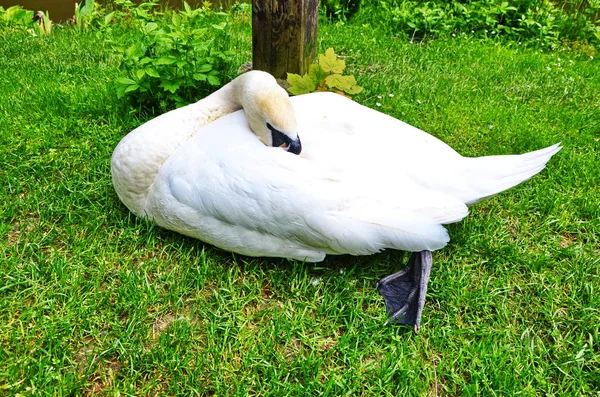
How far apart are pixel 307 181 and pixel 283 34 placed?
157cm

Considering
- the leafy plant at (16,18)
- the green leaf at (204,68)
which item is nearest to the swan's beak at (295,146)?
the green leaf at (204,68)

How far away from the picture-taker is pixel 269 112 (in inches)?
87.4

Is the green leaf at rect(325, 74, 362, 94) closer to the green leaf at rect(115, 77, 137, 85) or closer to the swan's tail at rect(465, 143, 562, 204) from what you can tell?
the swan's tail at rect(465, 143, 562, 204)

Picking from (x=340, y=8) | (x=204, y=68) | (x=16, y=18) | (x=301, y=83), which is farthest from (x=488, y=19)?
(x=16, y=18)

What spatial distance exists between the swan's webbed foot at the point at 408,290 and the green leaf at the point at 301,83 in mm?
1390

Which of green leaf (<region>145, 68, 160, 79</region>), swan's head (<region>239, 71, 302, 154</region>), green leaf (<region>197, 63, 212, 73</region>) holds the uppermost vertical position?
swan's head (<region>239, 71, 302, 154</region>)

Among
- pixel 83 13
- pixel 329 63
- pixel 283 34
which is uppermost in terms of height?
pixel 283 34

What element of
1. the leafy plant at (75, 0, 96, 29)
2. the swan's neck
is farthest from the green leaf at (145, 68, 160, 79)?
the leafy plant at (75, 0, 96, 29)

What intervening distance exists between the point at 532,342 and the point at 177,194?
5.35 ft

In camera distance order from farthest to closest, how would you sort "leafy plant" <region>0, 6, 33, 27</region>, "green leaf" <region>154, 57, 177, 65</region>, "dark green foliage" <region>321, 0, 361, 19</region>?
"dark green foliage" <region>321, 0, 361, 19</region> < "leafy plant" <region>0, 6, 33, 27</region> < "green leaf" <region>154, 57, 177, 65</region>

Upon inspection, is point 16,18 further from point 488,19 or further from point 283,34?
point 488,19

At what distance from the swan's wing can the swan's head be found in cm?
10

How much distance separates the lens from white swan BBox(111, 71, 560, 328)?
6.49 feet

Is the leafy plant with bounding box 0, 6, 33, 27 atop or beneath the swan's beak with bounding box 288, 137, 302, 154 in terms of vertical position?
beneath
